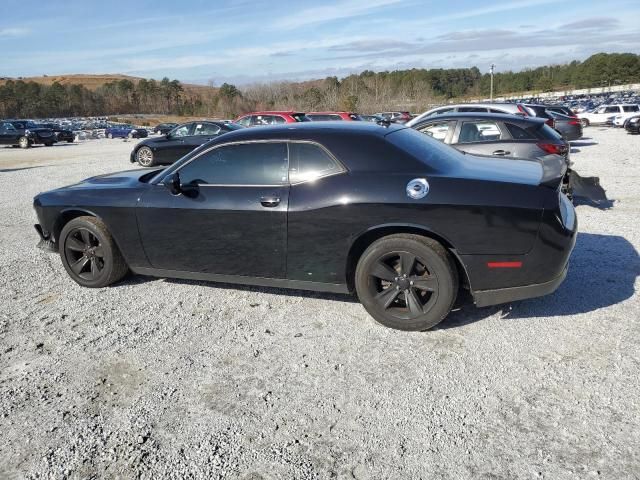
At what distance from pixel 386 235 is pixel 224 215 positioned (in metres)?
1.36

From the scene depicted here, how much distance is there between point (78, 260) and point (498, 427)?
413 cm

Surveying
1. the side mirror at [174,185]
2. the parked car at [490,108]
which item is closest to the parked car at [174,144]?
the parked car at [490,108]

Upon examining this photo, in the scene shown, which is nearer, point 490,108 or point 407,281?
point 407,281

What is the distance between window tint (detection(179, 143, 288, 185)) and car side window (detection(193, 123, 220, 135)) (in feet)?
38.1

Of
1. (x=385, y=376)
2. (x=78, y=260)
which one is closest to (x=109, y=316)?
(x=78, y=260)

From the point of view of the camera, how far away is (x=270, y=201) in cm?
402

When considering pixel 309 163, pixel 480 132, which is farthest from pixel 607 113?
pixel 309 163

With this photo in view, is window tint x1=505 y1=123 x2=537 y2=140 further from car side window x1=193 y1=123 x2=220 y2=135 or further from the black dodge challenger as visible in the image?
car side window x1=193 y1=123 x2=220 y2=135

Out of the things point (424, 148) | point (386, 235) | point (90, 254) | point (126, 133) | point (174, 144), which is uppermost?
point (424, 148)

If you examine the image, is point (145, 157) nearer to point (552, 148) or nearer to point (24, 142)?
point (552, 148)

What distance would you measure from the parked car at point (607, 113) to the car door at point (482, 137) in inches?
1009

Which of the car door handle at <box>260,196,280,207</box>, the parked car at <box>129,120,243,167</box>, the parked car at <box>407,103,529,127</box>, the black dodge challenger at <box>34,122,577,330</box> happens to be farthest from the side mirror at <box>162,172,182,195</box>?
the parked car at <box>129,120,243,167</box>

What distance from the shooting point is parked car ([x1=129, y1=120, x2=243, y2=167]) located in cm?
1555

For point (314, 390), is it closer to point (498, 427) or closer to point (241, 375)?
point (241, 375)
